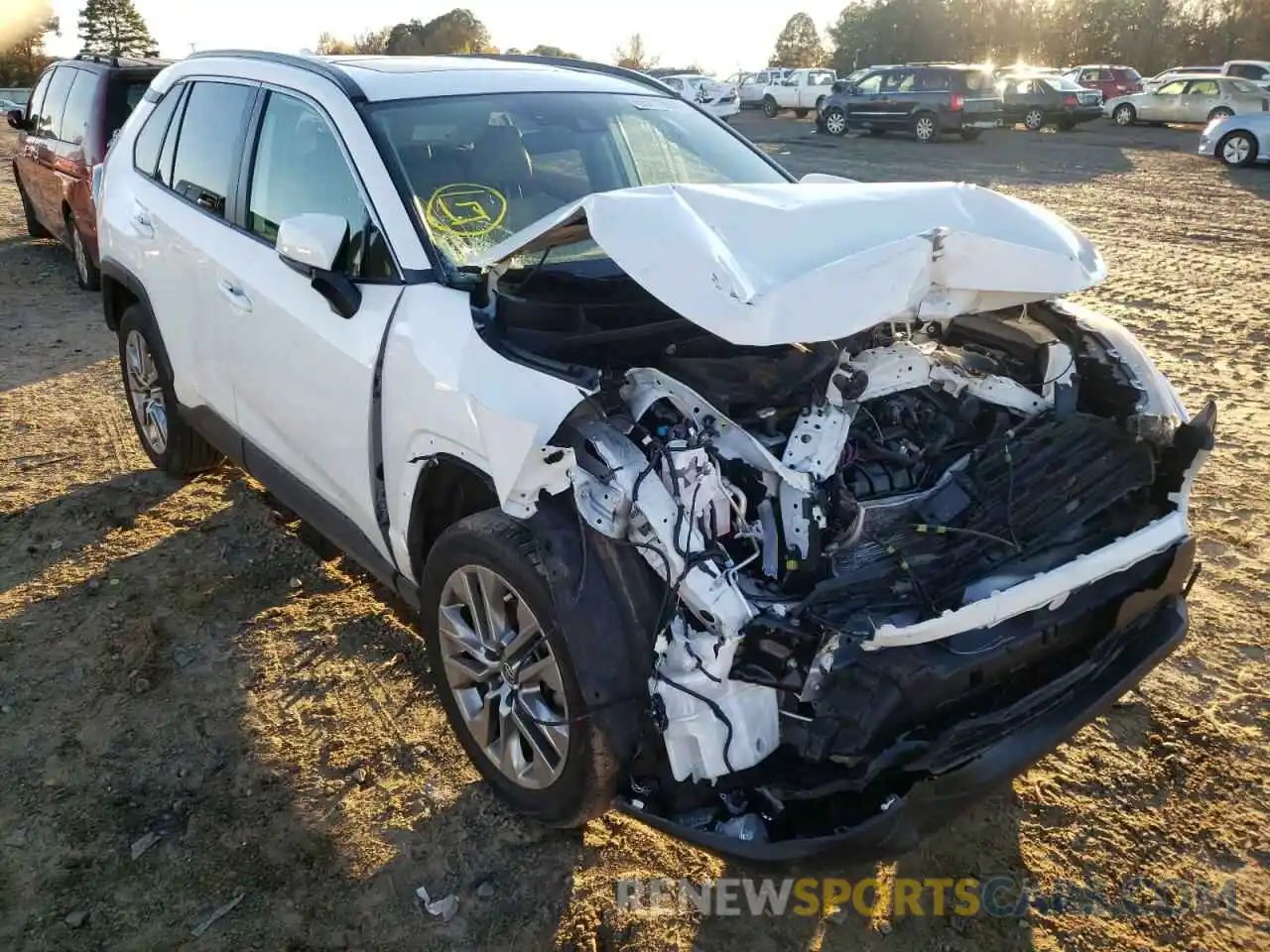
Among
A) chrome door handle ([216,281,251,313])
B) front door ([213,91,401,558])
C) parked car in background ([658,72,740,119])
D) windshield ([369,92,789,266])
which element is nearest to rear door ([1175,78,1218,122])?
parked car in background ([658,72,740,119])

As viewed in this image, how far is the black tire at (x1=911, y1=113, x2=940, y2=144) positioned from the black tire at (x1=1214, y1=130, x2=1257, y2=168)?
21.1ft

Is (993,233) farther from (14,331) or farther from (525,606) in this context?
(14,331)

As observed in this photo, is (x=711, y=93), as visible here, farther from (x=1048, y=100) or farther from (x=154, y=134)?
(x=154, y=134)

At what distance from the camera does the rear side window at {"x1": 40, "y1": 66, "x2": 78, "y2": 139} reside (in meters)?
8.66

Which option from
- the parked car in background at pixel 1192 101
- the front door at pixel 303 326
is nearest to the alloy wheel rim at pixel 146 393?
the front door at pixel 303 326

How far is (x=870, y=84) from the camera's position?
79.1 feet

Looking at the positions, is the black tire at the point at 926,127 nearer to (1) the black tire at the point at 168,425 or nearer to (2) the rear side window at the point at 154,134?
(2) the rear side window at the point at 154,134

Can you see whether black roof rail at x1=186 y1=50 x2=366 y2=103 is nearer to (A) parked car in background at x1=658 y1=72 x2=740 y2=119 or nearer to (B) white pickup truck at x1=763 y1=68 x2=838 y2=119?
(A) parked car in background at x1=658 y1=72 x2=740 y2=119

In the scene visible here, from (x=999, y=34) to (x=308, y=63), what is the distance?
51026 mm

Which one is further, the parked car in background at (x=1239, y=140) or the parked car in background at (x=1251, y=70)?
the parked car in background at (x=1251, y=70)

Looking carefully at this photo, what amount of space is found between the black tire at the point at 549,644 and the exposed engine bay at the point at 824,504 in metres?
0.15

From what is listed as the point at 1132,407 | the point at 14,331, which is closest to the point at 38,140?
the point at 14,331

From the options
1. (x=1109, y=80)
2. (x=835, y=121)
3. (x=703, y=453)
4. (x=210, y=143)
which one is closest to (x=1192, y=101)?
(x=1109, y=80)

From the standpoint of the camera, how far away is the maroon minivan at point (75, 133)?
787 centimetres
